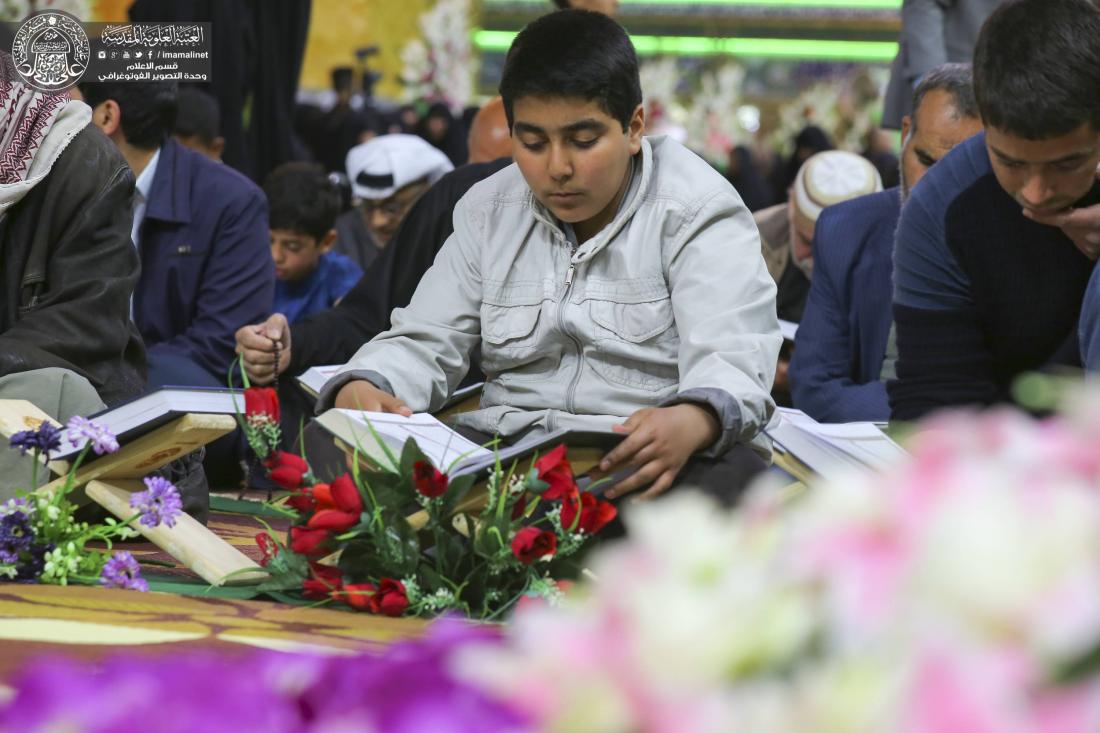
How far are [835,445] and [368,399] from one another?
717mm

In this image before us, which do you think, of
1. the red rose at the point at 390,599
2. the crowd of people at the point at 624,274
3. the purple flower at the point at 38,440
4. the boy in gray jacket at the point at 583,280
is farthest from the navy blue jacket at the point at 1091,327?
the purple flower at the point at 38,440

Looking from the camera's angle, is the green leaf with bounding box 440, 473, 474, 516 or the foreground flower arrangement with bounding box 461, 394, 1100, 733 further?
the green leaf with bounding box 440, 473, 474, 516

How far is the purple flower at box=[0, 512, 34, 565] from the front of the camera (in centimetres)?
217

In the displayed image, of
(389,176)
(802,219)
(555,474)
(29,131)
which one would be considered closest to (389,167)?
(389,176)

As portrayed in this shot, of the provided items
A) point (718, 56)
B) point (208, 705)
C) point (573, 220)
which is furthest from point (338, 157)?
point (208, 705)

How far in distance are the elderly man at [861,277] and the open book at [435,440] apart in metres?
1.42

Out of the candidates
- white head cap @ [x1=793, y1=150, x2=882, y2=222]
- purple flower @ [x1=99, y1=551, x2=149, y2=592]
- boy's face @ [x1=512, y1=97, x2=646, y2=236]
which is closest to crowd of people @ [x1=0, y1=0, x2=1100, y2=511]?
boy's face @ [x1=512, y1=97, x2=646, y2=236]

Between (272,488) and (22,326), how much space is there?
118 centimetres

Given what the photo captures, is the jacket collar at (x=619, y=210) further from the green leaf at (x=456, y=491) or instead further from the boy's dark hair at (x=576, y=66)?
the green leaf at (x=456, y=491)

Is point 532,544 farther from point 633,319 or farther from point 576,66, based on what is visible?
point 576,66

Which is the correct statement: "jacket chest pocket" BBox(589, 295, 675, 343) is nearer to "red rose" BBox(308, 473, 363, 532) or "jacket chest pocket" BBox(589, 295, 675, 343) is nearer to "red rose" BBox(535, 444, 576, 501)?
"red rose" BBox(535, 444, 576, 501)

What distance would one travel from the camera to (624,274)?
2.54 metres

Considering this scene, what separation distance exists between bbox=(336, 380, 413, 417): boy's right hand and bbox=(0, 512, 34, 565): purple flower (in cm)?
50

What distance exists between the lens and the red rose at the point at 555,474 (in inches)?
78.0
